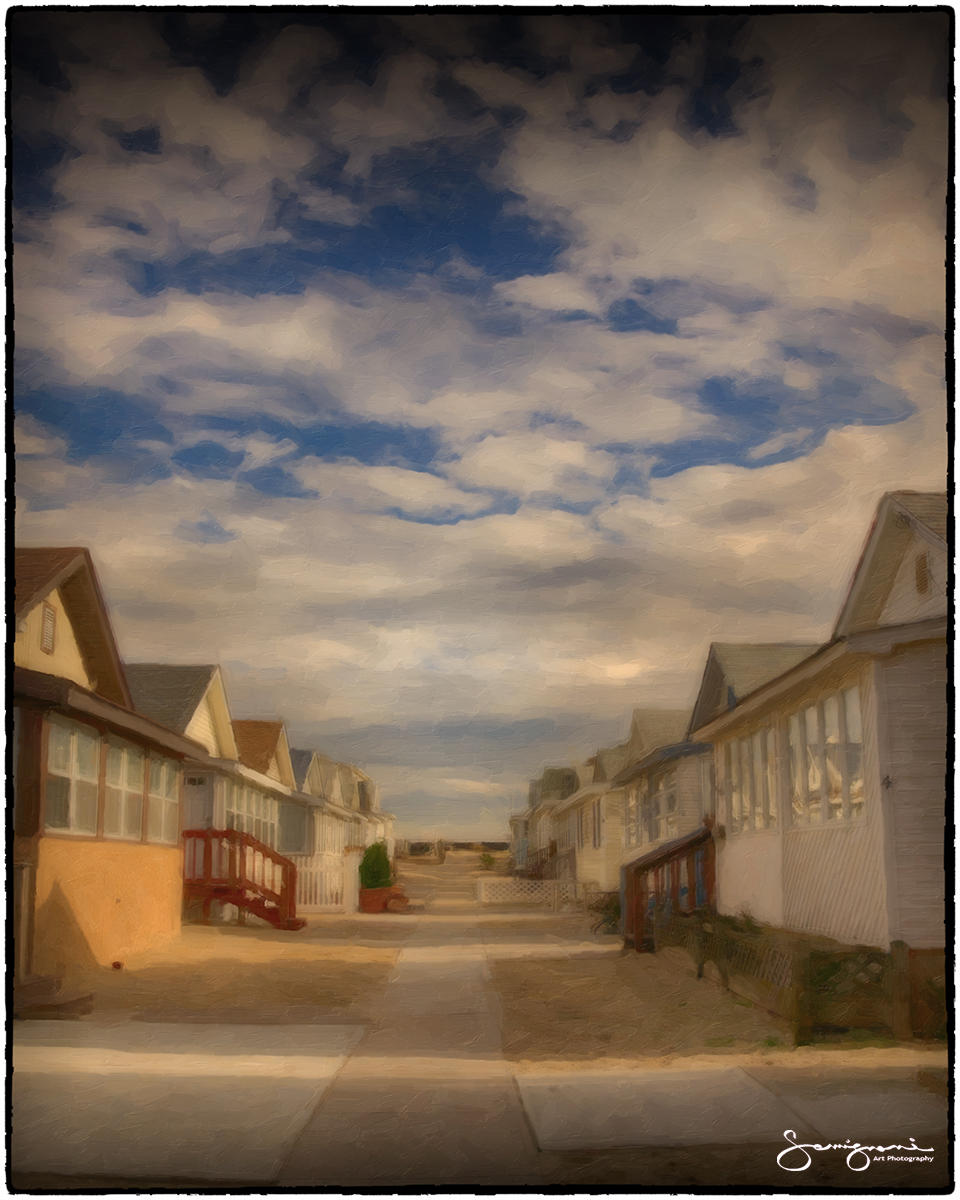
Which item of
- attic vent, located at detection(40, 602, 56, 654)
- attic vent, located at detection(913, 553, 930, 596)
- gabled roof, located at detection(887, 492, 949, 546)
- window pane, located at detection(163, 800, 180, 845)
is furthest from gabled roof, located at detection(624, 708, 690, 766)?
window pane, located at detection(163, 800, 180, 845)

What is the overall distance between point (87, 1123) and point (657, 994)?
275 inches

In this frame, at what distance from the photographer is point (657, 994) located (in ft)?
44.4

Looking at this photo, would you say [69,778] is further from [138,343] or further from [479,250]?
[479,250]

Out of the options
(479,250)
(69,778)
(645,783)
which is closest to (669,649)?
(479,250)

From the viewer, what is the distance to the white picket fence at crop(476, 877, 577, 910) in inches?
1251

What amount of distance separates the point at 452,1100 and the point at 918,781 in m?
4.64

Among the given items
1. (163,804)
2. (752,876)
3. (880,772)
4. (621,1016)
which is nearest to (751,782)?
(752,876)

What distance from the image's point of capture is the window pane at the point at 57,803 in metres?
13.6

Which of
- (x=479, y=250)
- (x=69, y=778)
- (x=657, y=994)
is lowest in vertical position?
(x=657, y=994)

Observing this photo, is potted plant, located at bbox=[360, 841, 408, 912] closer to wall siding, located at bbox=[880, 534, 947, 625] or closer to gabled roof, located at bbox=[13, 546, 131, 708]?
gabled roof, located at bbox=[13, 546, 131, 708]

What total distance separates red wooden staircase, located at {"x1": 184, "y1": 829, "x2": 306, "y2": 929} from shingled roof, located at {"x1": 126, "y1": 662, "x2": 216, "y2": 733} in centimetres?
530

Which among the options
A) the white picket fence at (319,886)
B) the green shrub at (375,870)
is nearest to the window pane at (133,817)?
the white picket fence at (319,886)

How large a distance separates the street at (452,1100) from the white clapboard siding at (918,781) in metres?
1.12

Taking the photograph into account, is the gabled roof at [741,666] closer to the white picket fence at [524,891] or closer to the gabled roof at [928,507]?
the gabled roof at [928,507]
